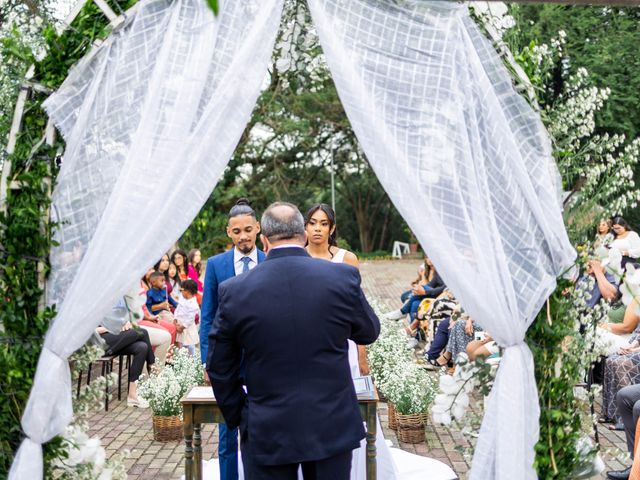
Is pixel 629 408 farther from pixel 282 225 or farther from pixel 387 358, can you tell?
pixel 282 225

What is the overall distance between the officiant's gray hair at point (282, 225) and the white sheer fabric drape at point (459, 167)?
0.50m

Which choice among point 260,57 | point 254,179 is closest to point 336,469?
point 260,57

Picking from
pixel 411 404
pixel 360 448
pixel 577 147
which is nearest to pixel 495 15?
pixel 577 147

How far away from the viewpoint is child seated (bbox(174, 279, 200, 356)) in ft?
31.0

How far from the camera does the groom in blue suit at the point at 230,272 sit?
15.3 feet

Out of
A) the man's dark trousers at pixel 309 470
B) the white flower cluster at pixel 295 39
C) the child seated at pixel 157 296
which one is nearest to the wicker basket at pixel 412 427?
the man's dark trousers at pixel 309 470

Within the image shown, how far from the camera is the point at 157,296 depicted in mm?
9867

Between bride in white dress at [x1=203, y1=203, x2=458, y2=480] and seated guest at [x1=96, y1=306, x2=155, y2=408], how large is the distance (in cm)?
243

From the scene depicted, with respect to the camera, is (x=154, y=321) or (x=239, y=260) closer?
(x=239, y=260)

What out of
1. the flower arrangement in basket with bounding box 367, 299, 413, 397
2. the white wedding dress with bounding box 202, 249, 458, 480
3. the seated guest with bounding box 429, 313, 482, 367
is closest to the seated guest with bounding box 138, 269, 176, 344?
the flower arrangement in basket with bounding box 367, 299, 413, 397

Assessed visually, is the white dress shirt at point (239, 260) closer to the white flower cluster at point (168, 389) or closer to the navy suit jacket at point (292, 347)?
the navy suit jacket at point (292, 347)

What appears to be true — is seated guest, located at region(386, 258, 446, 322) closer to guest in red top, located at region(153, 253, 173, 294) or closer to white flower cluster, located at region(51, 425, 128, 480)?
guest in red top, located at region(153, 253, 173, 294)

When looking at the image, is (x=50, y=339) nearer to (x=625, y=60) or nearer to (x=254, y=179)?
(x=625, y=60)

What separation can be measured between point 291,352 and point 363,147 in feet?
3.60
